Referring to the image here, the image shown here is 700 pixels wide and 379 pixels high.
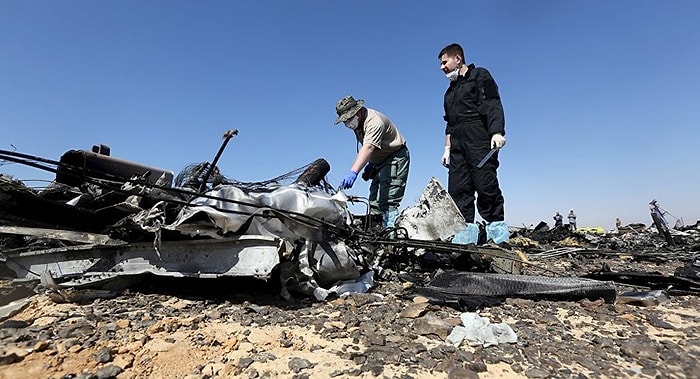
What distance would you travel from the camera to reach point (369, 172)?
473cm

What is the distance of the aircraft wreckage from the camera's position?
228cm

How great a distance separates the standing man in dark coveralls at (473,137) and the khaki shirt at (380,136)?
63 centimetres

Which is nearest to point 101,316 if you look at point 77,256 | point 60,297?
point 60,297

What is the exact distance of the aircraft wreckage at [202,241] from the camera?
228 cm

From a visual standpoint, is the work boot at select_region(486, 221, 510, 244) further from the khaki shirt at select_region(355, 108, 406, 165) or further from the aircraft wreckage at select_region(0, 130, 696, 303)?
the khaki shirt at select_region(355, 108, 406, 165)

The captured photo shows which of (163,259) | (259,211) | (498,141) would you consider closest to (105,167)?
(163,259)

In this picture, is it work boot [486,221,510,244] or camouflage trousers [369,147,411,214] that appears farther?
camouflage trousers [369,147,411,214]

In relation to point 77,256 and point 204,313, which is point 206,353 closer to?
point 204,313

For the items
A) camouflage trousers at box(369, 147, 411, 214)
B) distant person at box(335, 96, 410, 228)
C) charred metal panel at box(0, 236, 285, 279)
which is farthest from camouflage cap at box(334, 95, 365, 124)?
charred metal panel at box(0, 236, 285, 279)

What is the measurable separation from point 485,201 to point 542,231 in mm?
4972

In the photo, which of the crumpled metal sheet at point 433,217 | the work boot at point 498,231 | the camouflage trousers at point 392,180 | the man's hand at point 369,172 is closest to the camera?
the work boot at point 498,231

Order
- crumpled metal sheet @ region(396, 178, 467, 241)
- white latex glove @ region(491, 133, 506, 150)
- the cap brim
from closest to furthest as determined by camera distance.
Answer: white latex glove @ region(491, 133, 506, 150) < crumpled metal sheet @ region(396, 178, 467, 241) < the cap brim

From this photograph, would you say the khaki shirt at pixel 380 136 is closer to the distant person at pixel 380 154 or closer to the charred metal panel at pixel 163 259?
the distant person at pixel 380 154

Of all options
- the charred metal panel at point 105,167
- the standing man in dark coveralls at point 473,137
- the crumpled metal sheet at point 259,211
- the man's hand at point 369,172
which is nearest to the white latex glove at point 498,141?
the standing man in dark coveralls at point 473,137
